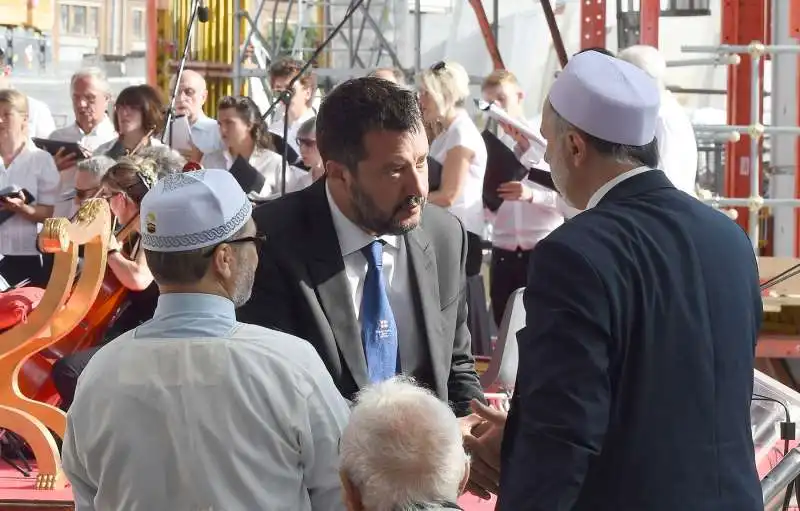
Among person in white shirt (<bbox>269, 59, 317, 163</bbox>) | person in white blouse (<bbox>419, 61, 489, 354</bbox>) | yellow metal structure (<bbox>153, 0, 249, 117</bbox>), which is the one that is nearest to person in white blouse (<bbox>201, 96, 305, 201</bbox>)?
person in white shirt (<bbox>269, 59, 317, 163</bbox>)

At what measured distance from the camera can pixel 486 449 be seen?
2527mm

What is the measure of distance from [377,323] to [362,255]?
0.16 m

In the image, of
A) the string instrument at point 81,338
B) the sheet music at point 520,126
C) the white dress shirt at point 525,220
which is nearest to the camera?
the string instrument at point 81,338

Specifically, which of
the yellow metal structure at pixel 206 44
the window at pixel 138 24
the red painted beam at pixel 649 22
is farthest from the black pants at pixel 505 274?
the window at pixel 138 24

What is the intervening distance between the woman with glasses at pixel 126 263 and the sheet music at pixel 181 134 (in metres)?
2.41

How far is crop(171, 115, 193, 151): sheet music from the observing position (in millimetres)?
7938

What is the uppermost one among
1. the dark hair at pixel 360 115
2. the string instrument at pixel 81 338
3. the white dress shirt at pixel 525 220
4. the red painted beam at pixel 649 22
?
the red painted beam at pixel 649 22

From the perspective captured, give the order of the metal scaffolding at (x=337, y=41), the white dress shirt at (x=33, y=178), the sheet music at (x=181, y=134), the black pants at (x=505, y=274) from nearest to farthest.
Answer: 1. the black pants at (x=505, y=274)
2. the white dress shirt at (x=33, y=178)
3. the sheet music at (x=181, y=134)
4. the metal scaffolding at (x=337, y=41)

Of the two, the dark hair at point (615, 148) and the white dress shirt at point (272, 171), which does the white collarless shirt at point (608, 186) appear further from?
the white dress shirt at point (272, 171)

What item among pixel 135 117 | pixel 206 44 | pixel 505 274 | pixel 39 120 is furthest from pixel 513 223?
pixel 206 44

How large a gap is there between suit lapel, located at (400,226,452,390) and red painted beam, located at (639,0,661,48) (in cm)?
480

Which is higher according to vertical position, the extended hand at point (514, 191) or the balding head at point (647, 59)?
the balding head at point (647, 59)

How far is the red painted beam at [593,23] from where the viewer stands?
809 cm

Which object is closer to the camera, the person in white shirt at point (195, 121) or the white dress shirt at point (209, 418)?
the white dress shirt at point (209, 418)
